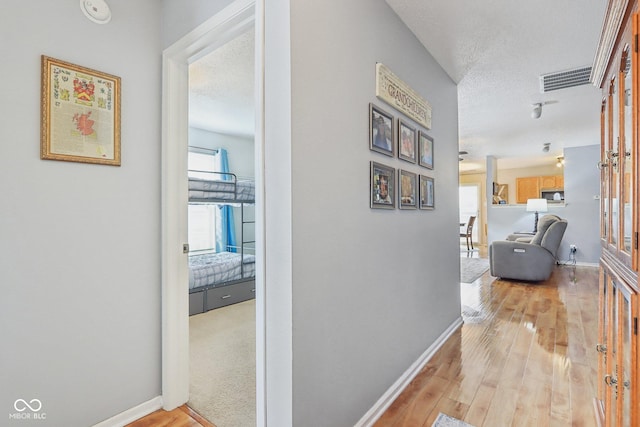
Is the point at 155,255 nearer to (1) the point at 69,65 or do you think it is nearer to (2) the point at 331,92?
(1) the point at 69,65

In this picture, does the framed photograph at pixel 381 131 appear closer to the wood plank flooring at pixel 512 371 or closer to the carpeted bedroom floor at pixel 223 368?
the wood plank flooring at pixel 512 371

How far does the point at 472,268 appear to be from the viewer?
572 cm

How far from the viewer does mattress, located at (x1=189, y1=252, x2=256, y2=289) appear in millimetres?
3514

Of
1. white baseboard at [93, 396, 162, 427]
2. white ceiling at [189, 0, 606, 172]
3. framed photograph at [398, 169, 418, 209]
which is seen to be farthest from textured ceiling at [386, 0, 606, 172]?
white baseboard at [93, 396, 162, 427]

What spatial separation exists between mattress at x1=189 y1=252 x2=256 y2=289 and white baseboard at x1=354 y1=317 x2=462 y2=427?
2494mm

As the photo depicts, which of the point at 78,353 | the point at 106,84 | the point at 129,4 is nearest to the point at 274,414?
the point at 78,353

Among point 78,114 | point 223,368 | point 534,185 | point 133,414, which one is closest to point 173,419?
point 133,414

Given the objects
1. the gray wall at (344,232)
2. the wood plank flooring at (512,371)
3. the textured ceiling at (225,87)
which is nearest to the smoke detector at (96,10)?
the textured ceiling at (225,87)

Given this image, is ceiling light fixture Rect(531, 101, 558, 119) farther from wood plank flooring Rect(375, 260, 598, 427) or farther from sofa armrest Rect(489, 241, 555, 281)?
wood plank flooring Rect(375, 260, 598, 427)

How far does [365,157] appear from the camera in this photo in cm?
162

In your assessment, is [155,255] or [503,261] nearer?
[155,255]

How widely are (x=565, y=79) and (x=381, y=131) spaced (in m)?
2.39

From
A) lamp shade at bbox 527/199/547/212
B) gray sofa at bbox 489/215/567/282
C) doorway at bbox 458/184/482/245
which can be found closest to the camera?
gray sofa at bbox 489/215/567/282

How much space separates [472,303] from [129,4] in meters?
4.14
